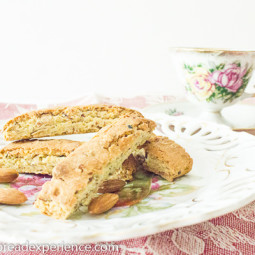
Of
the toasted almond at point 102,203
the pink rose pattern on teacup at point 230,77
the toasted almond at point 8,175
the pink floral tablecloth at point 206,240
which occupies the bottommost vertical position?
the pink floral tablecloth at point 206,240

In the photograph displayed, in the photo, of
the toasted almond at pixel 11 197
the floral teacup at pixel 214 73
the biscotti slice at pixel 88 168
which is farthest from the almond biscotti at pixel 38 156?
the floral teacup at pixel 214 73

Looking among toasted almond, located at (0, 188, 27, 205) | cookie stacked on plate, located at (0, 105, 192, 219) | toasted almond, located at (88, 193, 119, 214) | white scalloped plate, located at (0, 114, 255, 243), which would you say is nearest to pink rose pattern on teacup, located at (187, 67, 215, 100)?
white scalloped plate, located at (0, 114, 255, 243)

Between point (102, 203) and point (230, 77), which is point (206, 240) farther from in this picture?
point (230, 77)

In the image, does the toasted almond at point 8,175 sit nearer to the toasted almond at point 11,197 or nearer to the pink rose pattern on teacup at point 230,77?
the toasted almond at point 11,197

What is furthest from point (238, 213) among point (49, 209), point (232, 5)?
point (232, 5)

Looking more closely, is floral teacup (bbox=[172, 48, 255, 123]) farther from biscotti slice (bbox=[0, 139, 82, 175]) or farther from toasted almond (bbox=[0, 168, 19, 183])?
toasted almond (bbox=[0, 168, 19, 183])

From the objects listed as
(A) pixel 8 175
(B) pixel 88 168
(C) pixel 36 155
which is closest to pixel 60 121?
(C) pixel 36 155

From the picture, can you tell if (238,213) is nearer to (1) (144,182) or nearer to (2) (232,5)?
(1) (144,182)
